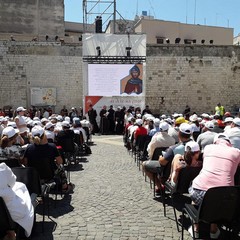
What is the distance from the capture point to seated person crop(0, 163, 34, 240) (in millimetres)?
3796

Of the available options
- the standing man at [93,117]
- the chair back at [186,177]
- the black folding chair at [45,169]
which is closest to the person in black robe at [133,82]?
the standing man at [93,117]

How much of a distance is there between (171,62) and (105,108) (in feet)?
25.5

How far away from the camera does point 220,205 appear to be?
4105 millimetres

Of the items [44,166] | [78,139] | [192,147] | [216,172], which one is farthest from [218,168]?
A: [78,139]

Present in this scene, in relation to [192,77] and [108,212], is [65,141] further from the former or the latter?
[192,77]

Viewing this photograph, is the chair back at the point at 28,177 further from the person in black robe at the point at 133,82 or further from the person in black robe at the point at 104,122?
the person in black robe at the point at 133,82

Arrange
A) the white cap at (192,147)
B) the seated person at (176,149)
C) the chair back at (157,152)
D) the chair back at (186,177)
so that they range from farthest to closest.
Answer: the chair back at (157,152) < the seated person at (176,149) < the chair back at (186,177) < the white cap at (192,147)

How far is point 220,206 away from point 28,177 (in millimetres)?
2761

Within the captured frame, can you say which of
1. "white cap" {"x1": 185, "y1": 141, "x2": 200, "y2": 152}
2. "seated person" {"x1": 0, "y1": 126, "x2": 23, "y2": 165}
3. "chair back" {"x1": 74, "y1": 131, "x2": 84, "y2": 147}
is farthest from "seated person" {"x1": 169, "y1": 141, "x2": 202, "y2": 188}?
"chair back" {"x1": 74, "y1": 131, "x2": 84, "y2": 147}

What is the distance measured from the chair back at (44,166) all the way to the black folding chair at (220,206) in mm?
3110

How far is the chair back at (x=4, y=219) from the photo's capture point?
12.4 ft

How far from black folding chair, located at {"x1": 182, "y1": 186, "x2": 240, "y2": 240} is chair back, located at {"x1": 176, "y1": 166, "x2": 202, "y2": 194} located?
3.70 ft

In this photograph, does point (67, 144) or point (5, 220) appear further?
point (67, 144)

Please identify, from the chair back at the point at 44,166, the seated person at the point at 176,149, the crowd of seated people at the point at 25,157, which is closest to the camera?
the crowd of seated people at the point at 25,157
